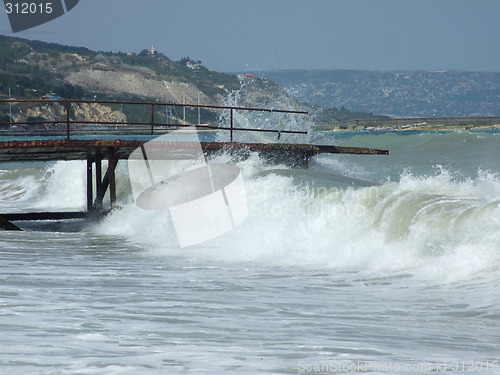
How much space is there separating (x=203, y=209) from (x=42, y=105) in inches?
5735

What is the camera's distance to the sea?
5816 mm

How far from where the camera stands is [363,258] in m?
10.5

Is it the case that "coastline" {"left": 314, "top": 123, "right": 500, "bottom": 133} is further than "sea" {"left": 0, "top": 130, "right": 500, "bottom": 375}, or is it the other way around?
"coastline" {"left": 314, "top": 123, "right": 500, "bottom": 133}

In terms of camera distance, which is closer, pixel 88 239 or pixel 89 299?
pixel 89 299

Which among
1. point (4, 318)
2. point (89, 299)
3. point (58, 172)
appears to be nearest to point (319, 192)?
point (89, 299)

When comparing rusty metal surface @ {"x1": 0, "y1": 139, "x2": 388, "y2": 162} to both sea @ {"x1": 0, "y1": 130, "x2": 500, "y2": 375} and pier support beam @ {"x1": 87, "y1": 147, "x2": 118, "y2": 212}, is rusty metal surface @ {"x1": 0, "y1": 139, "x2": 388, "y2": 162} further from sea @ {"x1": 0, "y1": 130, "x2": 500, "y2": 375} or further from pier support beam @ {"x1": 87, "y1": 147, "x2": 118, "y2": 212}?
sea @ {"x1": 0, "y1": 130, "x2": 500, "y2": 375}

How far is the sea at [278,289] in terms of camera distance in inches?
229

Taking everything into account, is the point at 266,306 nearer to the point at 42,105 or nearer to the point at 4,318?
the point at 4,318

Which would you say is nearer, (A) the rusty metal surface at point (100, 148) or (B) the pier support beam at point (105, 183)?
(A) the rusty metal surface at point (100, 148)

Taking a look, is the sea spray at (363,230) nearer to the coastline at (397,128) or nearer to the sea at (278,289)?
the sea at (278,289)

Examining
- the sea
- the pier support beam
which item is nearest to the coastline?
the pier support beam

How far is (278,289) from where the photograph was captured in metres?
8.81

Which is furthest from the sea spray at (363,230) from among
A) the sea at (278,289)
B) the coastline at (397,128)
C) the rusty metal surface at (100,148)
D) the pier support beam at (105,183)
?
the coastline at (397,128)

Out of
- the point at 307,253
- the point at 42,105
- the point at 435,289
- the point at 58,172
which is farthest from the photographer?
the point at 42,105
